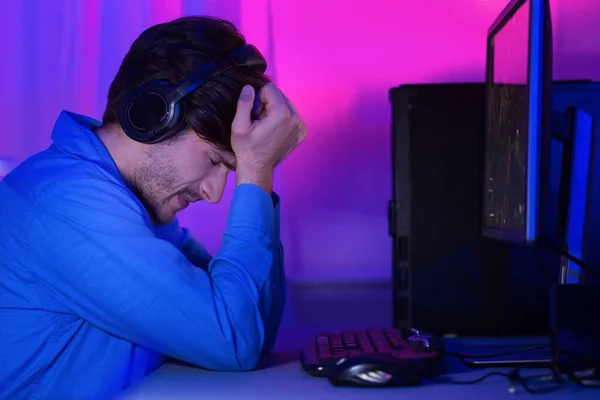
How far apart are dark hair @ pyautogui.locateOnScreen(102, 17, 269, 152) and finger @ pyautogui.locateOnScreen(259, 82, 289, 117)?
0.08 ft

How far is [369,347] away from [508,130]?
1.35 feet

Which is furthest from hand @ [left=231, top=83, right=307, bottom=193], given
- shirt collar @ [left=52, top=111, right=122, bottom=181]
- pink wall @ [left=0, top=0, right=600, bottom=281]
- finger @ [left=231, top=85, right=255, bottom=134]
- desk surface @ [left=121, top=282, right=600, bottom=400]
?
pink wall @ [left=0, top=0, right=600, bottom=281]

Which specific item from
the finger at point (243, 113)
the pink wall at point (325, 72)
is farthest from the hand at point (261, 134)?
the pink wall at point (325, 72)

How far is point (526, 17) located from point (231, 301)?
60cm

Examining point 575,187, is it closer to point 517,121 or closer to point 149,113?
point 517,121

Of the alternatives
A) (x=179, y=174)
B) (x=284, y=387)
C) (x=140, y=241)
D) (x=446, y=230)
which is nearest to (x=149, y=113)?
(x=179, y=174)

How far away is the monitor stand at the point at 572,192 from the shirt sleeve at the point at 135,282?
38 centimetres

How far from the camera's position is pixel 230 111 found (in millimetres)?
1208

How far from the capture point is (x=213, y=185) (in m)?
1.26

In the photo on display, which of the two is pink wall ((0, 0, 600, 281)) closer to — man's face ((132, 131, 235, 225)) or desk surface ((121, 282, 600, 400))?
man's face ((132, 131, 235, 225))

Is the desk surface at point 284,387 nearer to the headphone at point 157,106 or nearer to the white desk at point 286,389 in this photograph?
the white desk at point 286,389

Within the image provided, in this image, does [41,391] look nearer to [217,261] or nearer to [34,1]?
[217,261]

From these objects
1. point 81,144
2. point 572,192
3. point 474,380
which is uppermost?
point 81,144

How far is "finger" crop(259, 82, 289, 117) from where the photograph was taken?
4.06 ft
